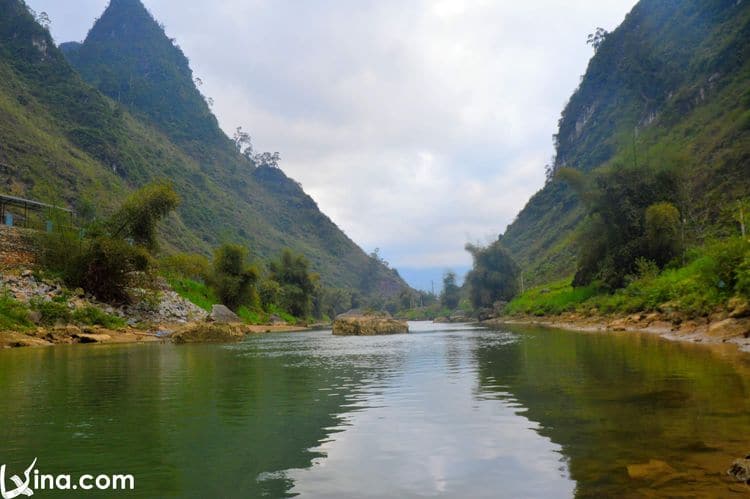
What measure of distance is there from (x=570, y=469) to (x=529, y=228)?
148457mm

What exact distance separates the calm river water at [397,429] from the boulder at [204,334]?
61.6ft

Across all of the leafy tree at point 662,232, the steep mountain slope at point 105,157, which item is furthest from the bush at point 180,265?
the leafy tree at point 662,232

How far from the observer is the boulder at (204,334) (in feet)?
110

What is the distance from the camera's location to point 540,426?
7809mm

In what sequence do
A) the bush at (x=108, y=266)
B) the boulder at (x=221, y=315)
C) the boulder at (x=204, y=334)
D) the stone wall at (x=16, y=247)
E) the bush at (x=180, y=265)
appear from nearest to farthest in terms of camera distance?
the boulder at (x=204, y=334) → the stone wall at (x=16, y=247) → the bush at (x=108, y=266) → the boulder at (x=221, y=315) → the bush at (x=180, y=265)

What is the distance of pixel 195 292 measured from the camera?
58.7m

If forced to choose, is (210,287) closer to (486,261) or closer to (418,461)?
(486,261)

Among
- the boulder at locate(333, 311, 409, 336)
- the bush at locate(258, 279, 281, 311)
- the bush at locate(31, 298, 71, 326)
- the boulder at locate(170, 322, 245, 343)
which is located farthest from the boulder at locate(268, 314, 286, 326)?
the bush at locate(31, 298, 71, 326)

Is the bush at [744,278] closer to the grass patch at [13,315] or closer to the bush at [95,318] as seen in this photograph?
the grass patch at [13,315]

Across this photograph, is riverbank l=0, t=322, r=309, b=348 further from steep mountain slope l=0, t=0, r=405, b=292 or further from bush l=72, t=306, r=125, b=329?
steep mountain slope l=0, t=0, r=405, b=292

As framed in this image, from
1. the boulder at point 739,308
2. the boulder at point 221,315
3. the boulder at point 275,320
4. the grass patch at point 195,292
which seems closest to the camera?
the boulder at point 739,308

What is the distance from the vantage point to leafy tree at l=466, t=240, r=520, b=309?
86.5 metres

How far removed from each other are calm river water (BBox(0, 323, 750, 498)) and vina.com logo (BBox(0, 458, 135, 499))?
6.6 inches

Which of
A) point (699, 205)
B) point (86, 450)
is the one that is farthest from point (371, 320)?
point (86, 450)
